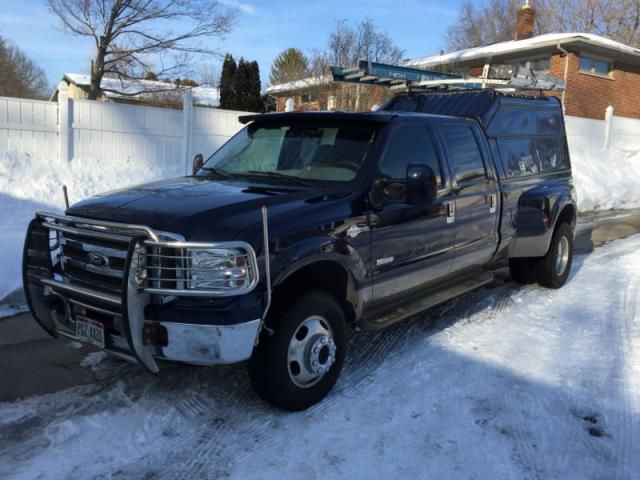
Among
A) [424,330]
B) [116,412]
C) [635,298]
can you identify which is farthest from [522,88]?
[116,412]

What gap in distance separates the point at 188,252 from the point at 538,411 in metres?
2.47

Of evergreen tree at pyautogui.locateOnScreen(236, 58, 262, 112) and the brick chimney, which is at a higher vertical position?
the brick chimney

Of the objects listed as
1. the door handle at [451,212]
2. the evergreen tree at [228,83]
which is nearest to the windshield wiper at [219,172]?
the door handle at [451,212]

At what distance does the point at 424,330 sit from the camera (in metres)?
5.33

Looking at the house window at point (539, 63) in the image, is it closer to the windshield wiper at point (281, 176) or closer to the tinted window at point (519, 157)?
the tinted window at point (519, 157)

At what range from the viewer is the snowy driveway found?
3.18 m

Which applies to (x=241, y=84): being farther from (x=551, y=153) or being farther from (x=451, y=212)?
(x=451, y=212)

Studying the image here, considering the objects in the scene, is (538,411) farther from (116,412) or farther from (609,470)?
(116,412)

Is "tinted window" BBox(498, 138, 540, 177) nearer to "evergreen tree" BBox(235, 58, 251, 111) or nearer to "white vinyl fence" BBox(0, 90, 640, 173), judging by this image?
"white vinyl fence" BBox(0, 90, 640, 173)

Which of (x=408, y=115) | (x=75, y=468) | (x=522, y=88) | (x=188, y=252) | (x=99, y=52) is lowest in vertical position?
(x=75, y=468)

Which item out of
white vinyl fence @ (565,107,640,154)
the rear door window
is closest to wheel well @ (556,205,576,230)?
the rear door window

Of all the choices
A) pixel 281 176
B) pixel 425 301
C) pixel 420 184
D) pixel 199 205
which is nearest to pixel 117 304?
pixel 199 205

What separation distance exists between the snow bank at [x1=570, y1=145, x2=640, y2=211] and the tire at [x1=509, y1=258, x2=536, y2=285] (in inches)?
308

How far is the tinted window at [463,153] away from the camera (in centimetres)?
514
